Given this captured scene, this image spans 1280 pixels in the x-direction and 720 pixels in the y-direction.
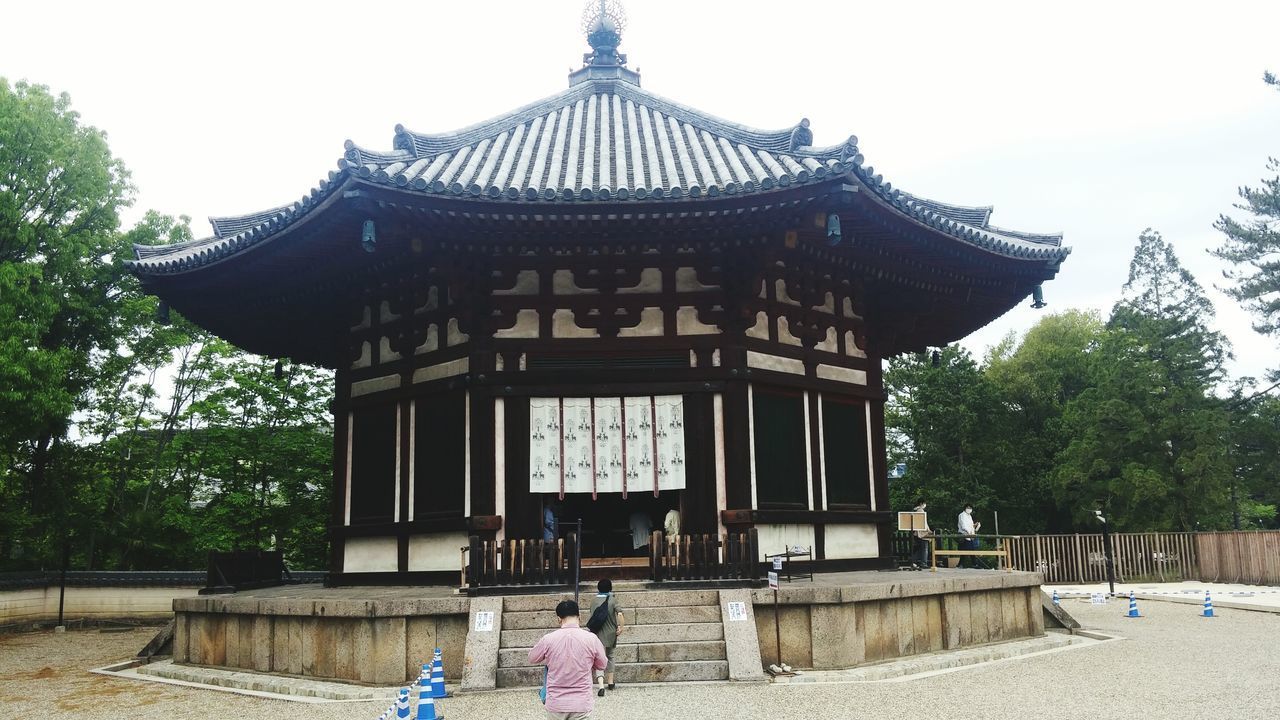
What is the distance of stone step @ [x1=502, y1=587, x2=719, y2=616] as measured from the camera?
10664mm

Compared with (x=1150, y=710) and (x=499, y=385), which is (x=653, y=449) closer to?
(x=499, y=385)

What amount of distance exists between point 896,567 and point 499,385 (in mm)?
7257

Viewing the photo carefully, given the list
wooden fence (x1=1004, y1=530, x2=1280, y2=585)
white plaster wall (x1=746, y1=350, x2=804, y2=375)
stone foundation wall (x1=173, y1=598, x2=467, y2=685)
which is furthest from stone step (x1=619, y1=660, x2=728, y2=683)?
wooden fence (x1=1004, y1=530, x2=1280, y2=585)

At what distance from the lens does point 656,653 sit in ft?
33.1

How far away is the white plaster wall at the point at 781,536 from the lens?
12.9 m

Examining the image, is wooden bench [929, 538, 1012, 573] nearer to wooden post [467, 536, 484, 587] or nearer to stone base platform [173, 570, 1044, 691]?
stone base platform [173, 570, 1044, 691]

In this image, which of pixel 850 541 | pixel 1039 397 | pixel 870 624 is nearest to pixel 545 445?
pixel 870 624

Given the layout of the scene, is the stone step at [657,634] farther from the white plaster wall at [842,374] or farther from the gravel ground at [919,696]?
the white plaster wall at [842,374]

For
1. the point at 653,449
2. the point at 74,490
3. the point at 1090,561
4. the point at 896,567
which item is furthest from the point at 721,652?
the point at 1090,561

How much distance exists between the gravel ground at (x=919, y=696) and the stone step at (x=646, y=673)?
0.25 metres

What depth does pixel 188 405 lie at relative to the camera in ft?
91.4

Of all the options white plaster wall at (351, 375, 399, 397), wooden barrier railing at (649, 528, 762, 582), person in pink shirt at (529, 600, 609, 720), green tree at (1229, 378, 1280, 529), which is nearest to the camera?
person in pink shirt at (529, 600, 609, 720)

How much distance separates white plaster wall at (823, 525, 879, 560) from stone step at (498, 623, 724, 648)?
12.8 feet

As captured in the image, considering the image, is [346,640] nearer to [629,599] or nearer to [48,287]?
[629,599]
